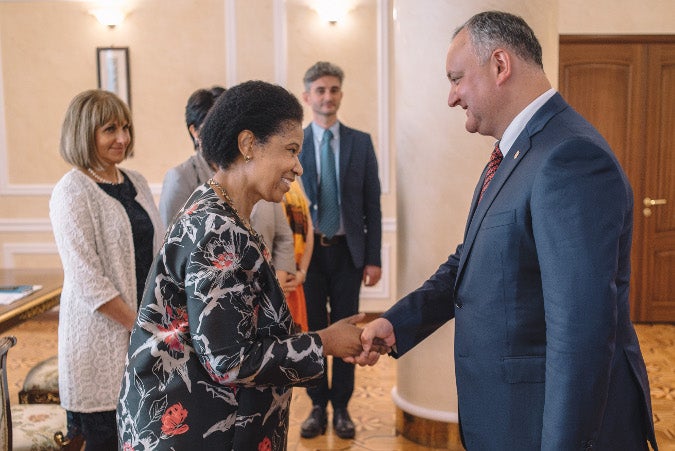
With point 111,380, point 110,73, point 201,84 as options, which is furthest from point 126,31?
point 111,380

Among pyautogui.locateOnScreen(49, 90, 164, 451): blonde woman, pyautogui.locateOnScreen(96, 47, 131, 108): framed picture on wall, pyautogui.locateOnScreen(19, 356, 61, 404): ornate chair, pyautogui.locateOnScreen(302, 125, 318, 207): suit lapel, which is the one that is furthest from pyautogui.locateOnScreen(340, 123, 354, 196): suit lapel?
pyautogui.locateOnScreen(96, 47, 131, 108): framed picture on wall

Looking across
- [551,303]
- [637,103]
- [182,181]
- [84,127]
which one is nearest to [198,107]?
[182,181]

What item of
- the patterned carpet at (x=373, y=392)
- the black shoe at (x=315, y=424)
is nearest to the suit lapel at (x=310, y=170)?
the black shoe at (x=315, y=424)

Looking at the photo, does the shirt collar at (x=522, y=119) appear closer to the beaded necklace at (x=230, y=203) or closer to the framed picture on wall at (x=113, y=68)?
the beaded necklace at (x=230, y=203)

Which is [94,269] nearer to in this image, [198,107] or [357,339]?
[198,107]

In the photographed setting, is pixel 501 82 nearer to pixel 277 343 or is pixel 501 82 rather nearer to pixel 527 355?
pixel 527 355

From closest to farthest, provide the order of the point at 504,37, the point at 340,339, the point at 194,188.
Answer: the point at 504,37 → the point at 340,339 → the point at 194,188

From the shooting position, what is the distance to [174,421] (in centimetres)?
145

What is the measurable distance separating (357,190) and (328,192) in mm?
156

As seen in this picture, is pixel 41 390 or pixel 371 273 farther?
pixel 371 273

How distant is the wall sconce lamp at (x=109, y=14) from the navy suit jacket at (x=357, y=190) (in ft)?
9.51

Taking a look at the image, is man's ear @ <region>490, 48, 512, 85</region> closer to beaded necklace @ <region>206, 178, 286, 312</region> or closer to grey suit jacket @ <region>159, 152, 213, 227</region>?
beaded necklace @ <region>206, 178, 286, 312</region>

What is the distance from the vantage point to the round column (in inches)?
122

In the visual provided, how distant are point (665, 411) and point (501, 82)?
318cm
